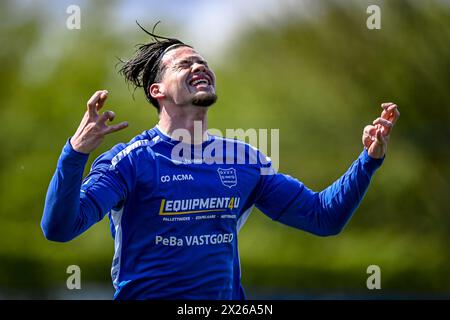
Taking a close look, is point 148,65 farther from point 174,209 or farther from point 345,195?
point 345,195

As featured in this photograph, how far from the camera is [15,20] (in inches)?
537

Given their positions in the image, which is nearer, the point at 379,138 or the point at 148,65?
the point at 379,138

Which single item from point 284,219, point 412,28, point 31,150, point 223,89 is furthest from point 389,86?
point 284,219

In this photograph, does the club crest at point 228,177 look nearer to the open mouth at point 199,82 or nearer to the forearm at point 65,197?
the open mouth at point 199,82

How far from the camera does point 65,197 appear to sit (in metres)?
3.66

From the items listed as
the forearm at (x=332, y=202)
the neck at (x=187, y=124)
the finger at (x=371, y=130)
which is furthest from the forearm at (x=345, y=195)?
the neck at (x=187, y=124)

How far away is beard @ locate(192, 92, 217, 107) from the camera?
4.38 m

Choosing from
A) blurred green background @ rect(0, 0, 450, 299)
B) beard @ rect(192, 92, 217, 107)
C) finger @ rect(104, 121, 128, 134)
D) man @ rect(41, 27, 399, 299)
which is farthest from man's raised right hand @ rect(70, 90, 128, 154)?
blurred green background @ rect(0, 0, 450, 299)

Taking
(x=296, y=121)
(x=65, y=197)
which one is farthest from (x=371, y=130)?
(x=296, y=121)

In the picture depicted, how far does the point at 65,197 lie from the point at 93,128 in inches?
13.3
